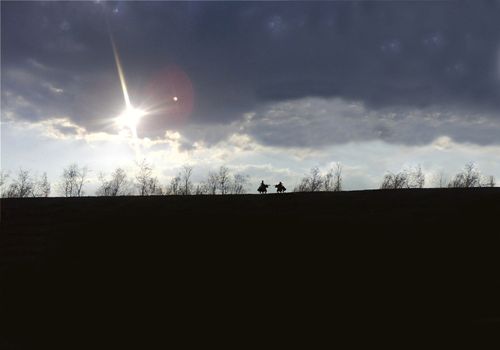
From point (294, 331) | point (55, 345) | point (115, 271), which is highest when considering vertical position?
point (115, 271)

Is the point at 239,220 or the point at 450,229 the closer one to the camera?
the point at 450,229

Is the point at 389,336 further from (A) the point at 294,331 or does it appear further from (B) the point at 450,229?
(B) the point at 450,229

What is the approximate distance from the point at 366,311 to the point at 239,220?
370 centimetres

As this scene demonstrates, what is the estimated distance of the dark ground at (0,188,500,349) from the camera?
624 cm

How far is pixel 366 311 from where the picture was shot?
635 centimetres

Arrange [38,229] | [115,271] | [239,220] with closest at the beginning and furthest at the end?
[115,271]
[239,220]
[38,229]

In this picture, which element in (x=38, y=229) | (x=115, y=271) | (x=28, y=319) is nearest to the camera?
(x=28, y=319)

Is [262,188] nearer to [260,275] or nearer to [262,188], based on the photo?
[262,188]

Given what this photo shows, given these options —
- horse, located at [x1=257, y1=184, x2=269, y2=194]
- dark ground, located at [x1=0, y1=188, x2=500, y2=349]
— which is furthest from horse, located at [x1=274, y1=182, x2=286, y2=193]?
dark ground, located at [x1=0, y1=188, x2=500, y2=349]

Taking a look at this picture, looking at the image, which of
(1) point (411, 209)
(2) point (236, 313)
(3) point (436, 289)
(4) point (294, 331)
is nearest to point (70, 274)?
(2) point (236, 313)

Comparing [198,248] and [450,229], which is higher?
[450,229]

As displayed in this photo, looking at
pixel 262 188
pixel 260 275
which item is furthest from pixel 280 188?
pixel 260 275

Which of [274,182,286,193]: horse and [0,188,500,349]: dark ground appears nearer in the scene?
[0,188,500,349]: dark ground

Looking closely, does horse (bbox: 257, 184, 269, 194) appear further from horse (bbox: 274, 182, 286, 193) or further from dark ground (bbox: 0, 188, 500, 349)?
dark ground (bbox: 0, 188, 500, 349)
